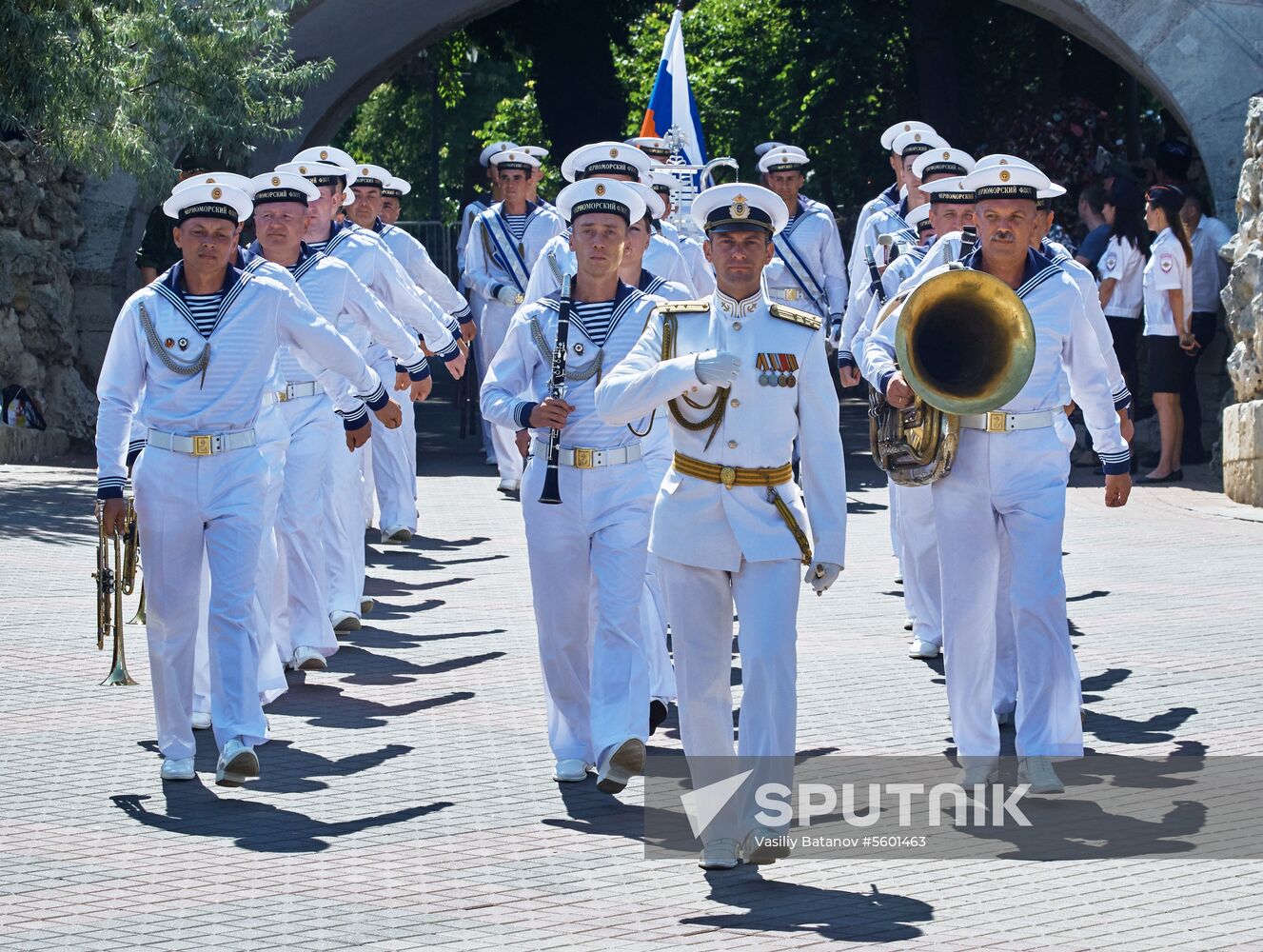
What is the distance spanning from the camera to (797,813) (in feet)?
25.7

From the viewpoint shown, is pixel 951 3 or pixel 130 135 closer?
pixel 130 135

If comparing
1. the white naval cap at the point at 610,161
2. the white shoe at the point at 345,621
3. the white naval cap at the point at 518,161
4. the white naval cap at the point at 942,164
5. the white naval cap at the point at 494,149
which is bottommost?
the white shoe at the point at 345,621

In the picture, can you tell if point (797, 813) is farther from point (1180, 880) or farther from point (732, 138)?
point (732, 138)

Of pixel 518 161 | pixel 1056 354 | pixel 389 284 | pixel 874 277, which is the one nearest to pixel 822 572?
pixel 1056 354

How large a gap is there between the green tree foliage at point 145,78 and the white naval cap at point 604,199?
32.8 feet

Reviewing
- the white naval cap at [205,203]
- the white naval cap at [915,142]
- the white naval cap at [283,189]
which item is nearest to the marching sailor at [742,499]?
the white naval cap at [205,203]

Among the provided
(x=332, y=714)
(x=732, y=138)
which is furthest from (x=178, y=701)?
(x=732, y=138)

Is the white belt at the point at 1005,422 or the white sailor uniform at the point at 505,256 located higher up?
the white sailor uniform at the point at 505,256

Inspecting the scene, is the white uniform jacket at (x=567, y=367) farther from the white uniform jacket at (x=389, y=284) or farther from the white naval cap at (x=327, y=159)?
the white naval cap at (x=327, y=159)

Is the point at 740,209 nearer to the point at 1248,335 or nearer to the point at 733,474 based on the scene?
the point at 733,474

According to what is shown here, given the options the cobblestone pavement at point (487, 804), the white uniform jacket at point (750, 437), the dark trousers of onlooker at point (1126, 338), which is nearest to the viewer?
the cobblestone pavement at point (487, 804)

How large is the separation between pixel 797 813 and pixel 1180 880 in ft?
4.74

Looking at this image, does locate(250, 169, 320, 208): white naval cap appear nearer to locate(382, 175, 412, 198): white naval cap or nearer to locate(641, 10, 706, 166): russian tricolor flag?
locate(382, 175, 412, 198): white naval cap

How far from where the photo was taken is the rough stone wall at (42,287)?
20.2 meters
